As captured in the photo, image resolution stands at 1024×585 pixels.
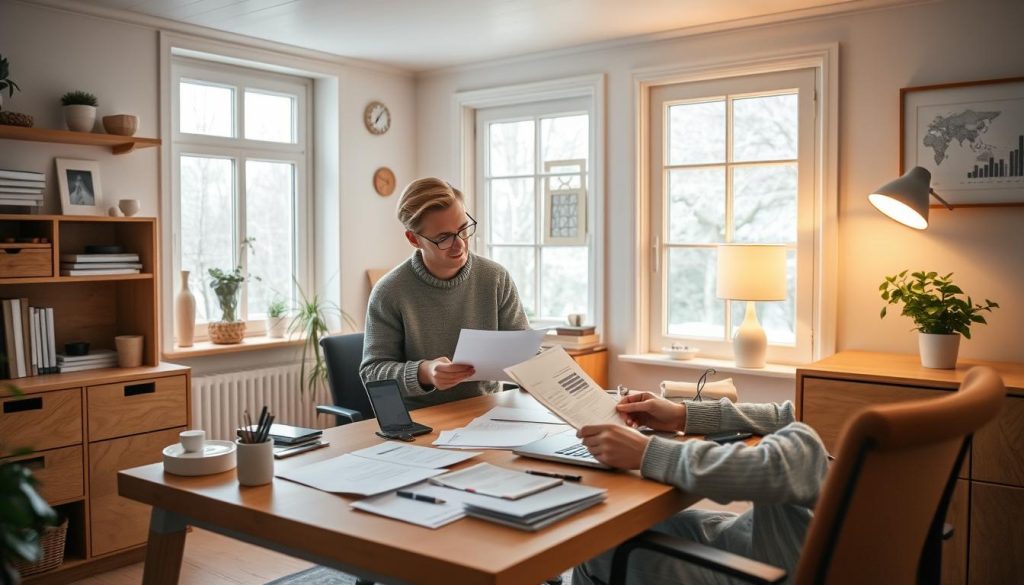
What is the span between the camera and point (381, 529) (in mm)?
1448

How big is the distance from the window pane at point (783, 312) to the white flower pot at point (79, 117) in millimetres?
3030

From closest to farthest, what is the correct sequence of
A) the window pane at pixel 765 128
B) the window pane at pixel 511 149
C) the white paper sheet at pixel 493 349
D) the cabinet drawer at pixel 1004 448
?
the white paper sheet at pixel 493 349 → the cabinet drawer at pixel 1004 448 → the window pane at pixel 765 128 → the window pane at pixel 511 149

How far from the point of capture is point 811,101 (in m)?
3.99

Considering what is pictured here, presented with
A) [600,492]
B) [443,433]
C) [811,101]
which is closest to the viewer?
[600,492]

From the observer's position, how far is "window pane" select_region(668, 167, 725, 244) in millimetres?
4324

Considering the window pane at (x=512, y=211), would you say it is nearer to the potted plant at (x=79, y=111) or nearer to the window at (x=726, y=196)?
the window at (x=726, y=196)

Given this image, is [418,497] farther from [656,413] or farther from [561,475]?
[656,413]

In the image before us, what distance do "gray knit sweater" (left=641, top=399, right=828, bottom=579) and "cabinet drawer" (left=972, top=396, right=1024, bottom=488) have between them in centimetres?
161

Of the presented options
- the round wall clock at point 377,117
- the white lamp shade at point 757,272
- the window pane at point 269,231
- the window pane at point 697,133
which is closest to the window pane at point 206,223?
the window pane at point 269,231

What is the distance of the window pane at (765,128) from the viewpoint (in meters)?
4.09

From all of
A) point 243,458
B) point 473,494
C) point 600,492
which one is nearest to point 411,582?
point 473,494

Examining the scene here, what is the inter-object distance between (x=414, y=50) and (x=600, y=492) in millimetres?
3590

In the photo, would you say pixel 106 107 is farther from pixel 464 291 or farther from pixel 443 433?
pixel 443 433

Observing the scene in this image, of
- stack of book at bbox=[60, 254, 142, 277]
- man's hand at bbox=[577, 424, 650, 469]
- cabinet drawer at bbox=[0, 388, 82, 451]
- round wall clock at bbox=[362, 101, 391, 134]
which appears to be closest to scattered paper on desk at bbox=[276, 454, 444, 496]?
man's hand at bbox=[577, 424, 650, 469]
